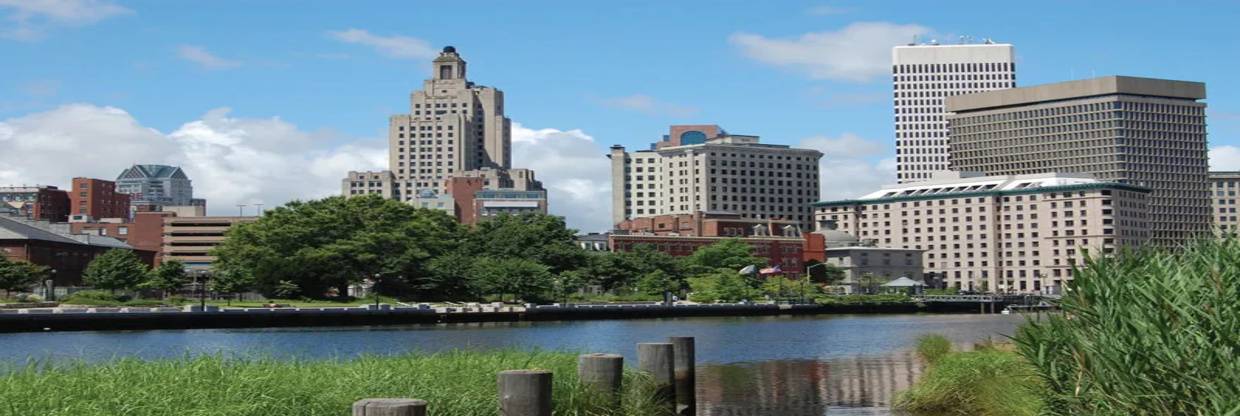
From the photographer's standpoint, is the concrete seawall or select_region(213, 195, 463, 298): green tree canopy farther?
select_region(213, 195, 463, 298): green tree canopy

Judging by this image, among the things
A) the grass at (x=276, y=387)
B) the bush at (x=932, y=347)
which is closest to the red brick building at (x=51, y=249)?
the bush at (x=932, y=347)

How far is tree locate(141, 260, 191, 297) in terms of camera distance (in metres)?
136

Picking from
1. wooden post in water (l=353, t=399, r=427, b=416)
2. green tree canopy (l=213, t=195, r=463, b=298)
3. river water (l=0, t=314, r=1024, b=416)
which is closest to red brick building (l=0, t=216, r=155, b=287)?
green tree canopy (l=213, t=195, r=463, b=298)

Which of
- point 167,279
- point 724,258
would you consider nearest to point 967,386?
point 167,279

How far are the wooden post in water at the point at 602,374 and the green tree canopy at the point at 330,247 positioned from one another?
108 m

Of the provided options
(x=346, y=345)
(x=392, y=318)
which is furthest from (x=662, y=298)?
(x=346, y=345)

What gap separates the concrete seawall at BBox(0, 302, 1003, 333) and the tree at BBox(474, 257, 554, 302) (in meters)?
10.6

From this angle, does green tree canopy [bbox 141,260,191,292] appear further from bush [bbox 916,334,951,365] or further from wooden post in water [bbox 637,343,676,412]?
wooden post in water [bbox 637,343,676,412]

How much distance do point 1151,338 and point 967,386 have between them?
1364cm

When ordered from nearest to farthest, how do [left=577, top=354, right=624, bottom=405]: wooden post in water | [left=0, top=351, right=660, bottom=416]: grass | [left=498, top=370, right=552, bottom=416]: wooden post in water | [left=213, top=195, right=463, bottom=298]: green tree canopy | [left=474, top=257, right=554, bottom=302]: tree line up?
[left=0, top=351, right=660, bottom=416]: grass
[left=498, top=370, right=552, bottom=416]: wooden post in water
[left=577, top=354, right=624, bottom=405]: wooden post in water
[left=213, top=195, right=463, bottom=298]: green tree canopy
[left=474, top=257, right=554, bottom=302]: tree

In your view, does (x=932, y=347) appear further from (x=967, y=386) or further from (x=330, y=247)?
(x=330, y=247)

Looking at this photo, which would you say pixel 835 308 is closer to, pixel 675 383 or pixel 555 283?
pixel 555 283

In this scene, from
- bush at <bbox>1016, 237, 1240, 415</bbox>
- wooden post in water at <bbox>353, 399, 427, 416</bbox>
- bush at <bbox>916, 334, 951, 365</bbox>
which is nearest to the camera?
wooden post in water at <bbox>353, 399, 427, 416</bbox>

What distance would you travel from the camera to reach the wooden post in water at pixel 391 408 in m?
14.2
